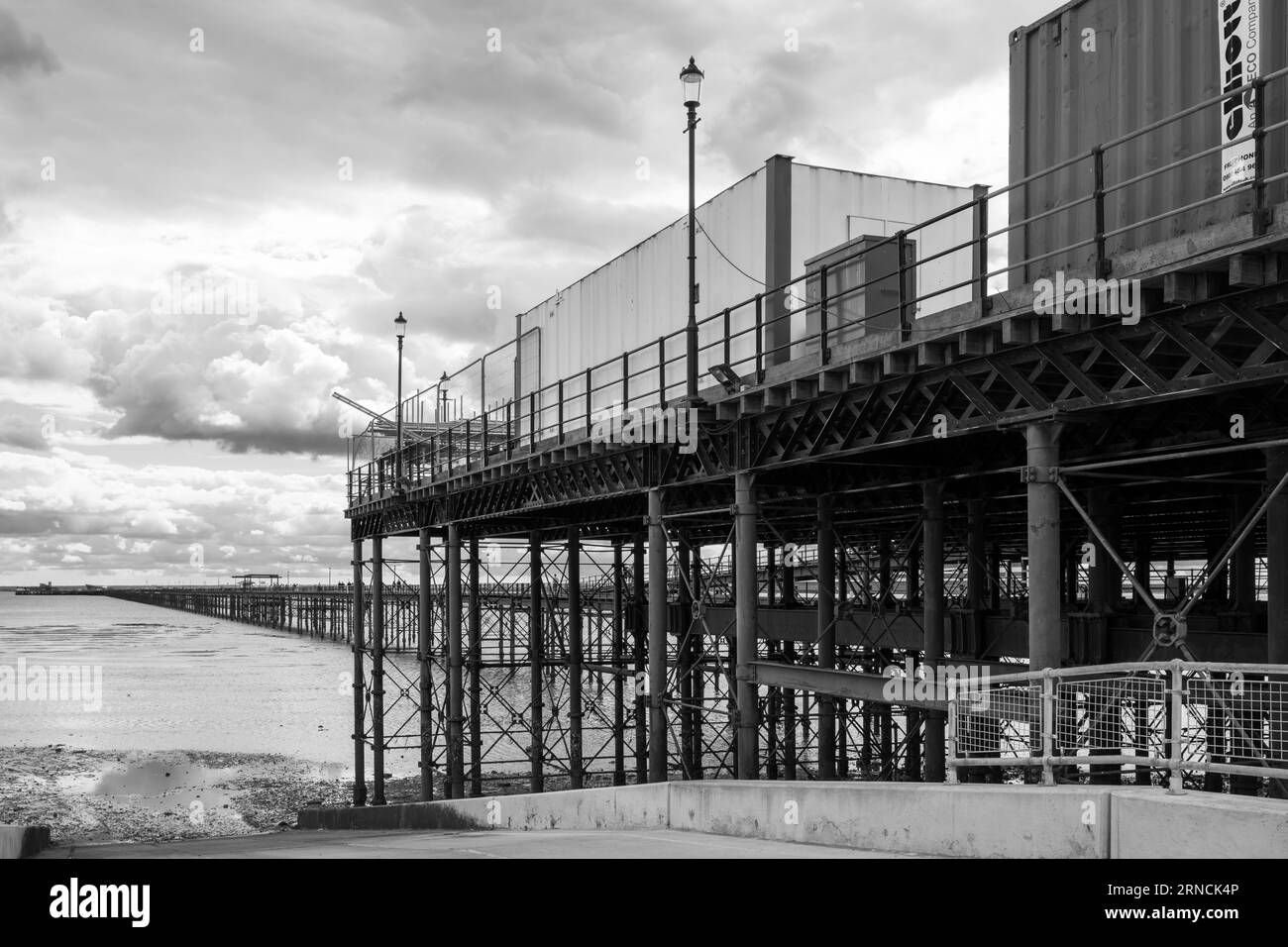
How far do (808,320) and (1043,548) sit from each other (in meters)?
8.43

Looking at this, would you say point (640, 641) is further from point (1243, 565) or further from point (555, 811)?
point (1243, 565)

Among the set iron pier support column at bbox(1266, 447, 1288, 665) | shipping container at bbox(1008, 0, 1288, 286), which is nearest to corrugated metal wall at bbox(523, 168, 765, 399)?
shipping container at bbox(1008, 0, 1288, 286)

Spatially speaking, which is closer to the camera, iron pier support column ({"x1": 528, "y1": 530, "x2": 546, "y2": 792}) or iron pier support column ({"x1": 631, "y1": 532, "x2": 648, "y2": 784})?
iron pier support column ({"x1": 528, "y1": 530, "x2": 546, "y2": 792})

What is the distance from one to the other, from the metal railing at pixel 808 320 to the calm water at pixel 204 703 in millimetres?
20477

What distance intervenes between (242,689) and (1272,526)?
78935mm

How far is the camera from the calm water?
5762 cm

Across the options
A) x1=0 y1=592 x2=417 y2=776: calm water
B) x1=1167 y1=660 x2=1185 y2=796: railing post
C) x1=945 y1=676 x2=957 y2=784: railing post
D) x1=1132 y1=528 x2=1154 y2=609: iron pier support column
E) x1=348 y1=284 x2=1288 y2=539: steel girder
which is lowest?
x1=0 y1=592 x2=417 y2=776: calm water

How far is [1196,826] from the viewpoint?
27.1 ft

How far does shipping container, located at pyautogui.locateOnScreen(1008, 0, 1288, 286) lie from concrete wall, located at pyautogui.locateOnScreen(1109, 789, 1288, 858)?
5862mm

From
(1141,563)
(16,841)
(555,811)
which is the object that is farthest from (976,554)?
(16,841)

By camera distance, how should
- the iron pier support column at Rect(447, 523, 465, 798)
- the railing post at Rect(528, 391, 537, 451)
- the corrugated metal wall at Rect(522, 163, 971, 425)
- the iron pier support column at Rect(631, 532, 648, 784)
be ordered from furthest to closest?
1. the iron pier support column at Rect(631, 532, 648, 784)
2. the iron pier support column at Rect(447, 523, 465, 798)
3. the railing post at Rect(528, 391, 537, 451)
4. the corrugated metal wall at Rect(522, 163, 971, 425)

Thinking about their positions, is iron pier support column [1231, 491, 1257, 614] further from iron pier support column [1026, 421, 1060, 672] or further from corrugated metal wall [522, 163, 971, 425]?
corrugated metal wall [522, 163, 971, 425]

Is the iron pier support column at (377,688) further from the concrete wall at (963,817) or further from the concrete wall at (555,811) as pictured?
the concrete wall at (963,817)
